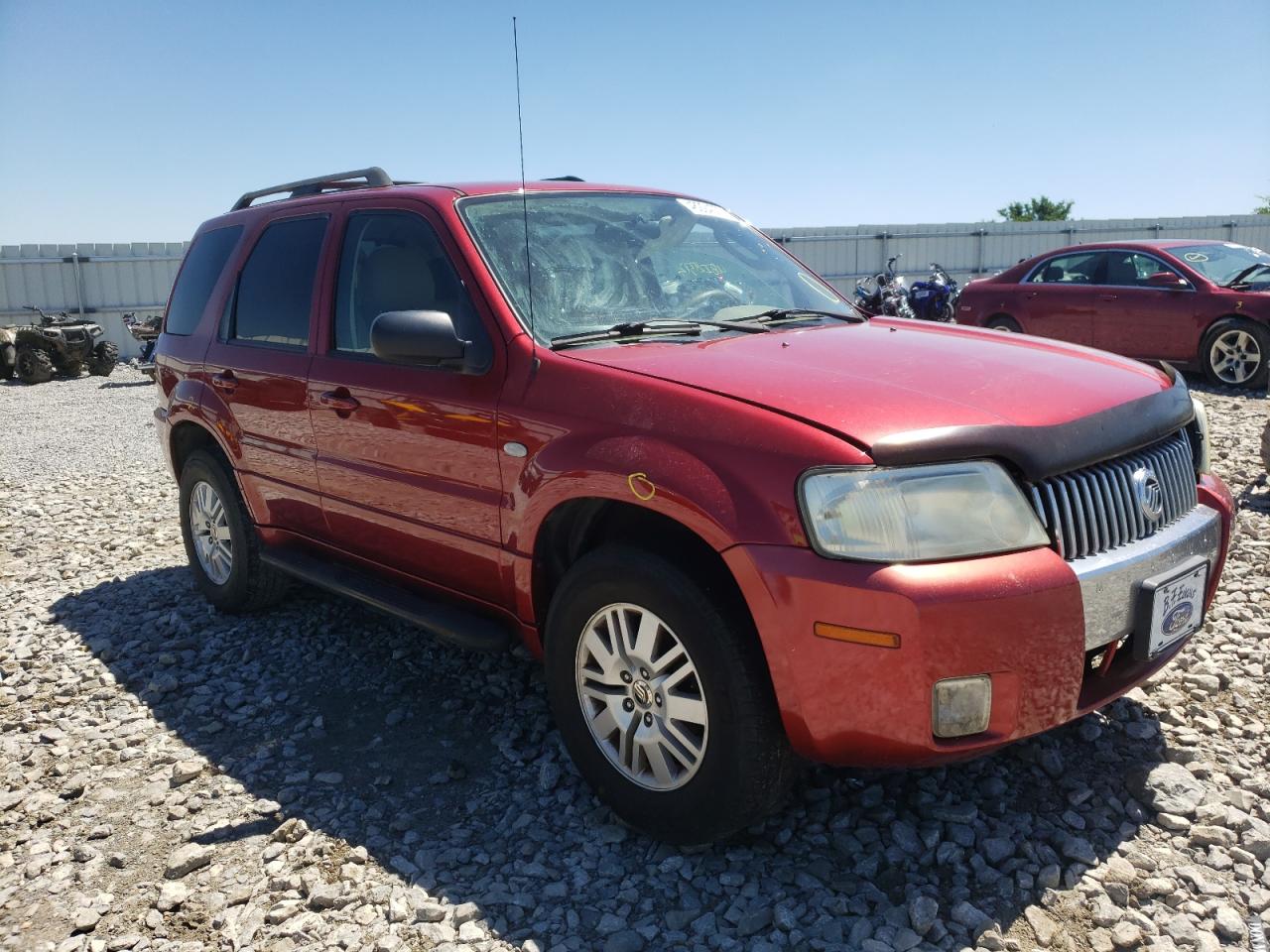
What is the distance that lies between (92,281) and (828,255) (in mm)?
16343

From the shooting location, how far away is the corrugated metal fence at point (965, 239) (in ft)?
78.3

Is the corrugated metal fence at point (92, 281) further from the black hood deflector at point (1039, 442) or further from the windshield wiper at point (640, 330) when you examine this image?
the black hood deflector at point (1039, 442)

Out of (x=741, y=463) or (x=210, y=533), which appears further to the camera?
(x=210, y=533)

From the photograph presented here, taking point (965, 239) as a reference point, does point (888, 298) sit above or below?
below

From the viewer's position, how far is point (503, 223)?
364cm

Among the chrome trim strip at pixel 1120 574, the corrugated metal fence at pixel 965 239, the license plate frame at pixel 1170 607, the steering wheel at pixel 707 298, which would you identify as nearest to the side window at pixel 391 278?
the steering wheel at pixel 707 298

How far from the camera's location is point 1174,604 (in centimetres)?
273

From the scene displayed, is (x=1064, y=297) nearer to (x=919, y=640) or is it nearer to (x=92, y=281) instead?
(x=919, y=640)

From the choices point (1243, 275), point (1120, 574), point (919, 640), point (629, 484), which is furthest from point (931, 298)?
point (919, 640)

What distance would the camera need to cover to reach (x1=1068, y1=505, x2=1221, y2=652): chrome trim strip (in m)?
2.50

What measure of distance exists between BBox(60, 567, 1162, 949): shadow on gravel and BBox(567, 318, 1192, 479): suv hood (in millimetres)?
1088

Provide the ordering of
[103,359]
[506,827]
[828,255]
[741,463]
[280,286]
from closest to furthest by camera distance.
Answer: [741,463] → [506,827] → [280,286] → [103,359] → [828,255]

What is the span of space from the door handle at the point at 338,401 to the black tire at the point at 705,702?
1325 millimetres

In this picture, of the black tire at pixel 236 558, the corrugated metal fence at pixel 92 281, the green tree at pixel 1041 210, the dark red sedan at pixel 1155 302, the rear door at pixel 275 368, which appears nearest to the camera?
the rear door at pixel 275 368
